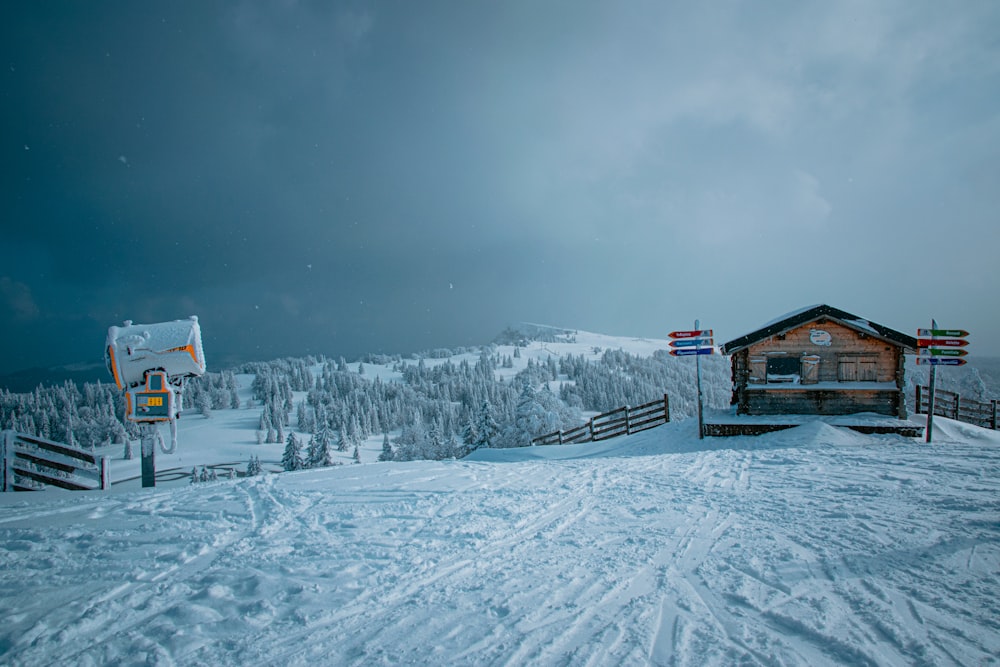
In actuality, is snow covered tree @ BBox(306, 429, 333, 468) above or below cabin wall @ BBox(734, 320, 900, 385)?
below

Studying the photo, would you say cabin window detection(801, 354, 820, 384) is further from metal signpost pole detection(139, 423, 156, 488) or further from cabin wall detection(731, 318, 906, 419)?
metal signpost pole detection(139, 423, 156, 488)

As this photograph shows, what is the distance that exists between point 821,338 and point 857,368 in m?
1.72

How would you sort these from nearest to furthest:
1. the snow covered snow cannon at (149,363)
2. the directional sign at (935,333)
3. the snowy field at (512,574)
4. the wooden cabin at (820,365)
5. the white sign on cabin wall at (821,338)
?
the snowy field at (512,574)
the snow covered snow cannon at (149,363)
the directional sign at (935,333)
the wooden cabin at (820,365)
the white sign on cabin wall at (821,338)

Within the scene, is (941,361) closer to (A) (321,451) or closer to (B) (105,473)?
(B) (105,473)

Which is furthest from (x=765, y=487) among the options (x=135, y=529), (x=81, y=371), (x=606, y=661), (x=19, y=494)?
(x=81, y=371)

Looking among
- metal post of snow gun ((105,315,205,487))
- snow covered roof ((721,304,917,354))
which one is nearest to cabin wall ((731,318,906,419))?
snow covered roof ((721,304,917,354))

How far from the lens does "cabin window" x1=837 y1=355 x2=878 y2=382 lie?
1498 centimetres

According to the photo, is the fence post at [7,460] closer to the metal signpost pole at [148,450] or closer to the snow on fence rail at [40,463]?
the snow on fence rail at [40,463]

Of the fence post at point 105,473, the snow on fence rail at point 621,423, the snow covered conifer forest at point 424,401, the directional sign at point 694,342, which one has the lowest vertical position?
the snow covered conifer forest at point 424,401

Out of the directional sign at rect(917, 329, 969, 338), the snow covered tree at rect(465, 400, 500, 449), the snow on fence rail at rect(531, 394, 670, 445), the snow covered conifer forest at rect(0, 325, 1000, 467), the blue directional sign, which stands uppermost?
the directional sign at rect(917, 329, 969, 338)

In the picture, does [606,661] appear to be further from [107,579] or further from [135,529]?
[135,529]

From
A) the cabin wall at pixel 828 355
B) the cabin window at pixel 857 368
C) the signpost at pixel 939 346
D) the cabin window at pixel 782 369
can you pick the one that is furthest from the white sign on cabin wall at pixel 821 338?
the signpost at pixel 939 346

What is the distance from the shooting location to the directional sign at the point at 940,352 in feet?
34.7

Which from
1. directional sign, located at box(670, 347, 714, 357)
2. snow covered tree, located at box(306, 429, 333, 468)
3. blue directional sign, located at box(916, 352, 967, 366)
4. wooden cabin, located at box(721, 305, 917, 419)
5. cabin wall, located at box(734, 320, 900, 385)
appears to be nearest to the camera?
blue directional sign, located at box(916, 352, 967, 366)
